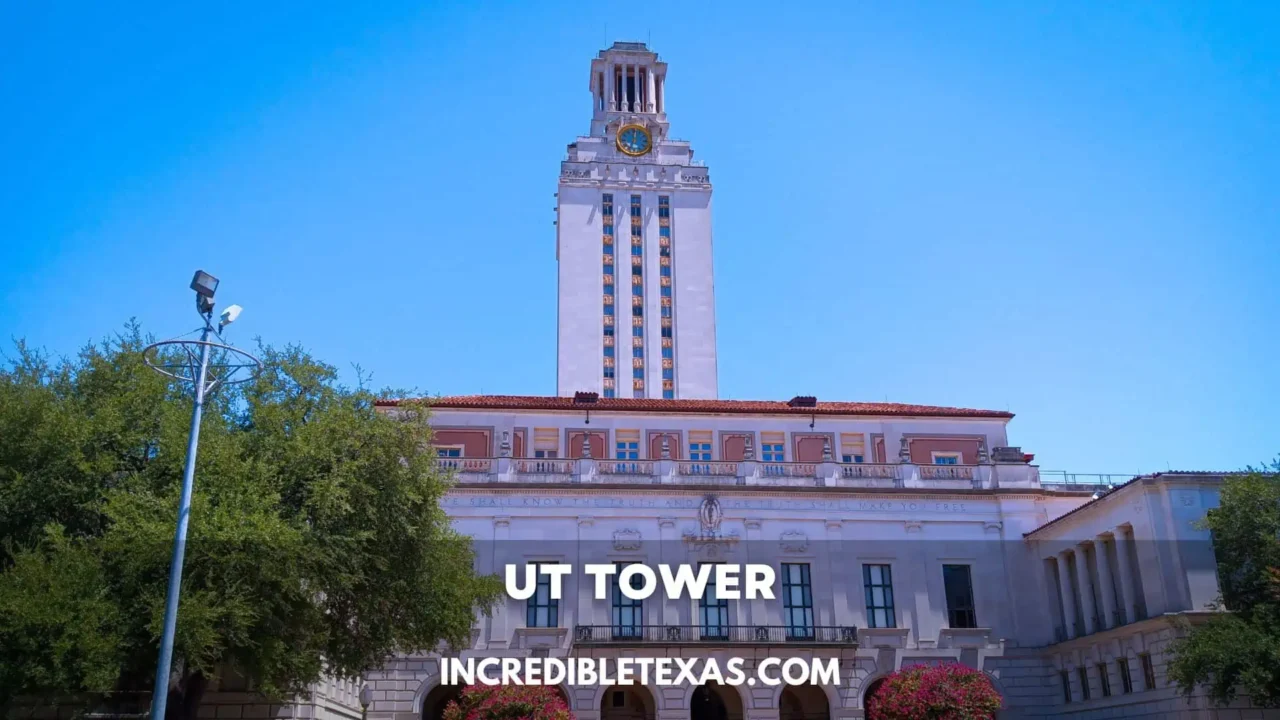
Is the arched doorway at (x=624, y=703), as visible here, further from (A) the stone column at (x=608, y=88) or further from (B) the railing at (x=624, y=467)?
(A) the stone column at (x=608, y=88)

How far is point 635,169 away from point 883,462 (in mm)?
55251

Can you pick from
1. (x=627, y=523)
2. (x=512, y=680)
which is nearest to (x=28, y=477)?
(x=512, y=680)

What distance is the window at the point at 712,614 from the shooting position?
46.1 m

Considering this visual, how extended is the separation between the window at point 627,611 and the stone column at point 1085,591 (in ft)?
57.8

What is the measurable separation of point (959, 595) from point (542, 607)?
57.9 ft

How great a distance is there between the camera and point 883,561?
48.0 m

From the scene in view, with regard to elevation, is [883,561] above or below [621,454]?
below

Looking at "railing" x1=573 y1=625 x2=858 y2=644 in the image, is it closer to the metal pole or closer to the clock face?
the metal pole

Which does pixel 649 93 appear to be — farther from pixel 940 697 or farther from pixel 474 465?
pixel 940 697

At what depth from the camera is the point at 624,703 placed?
49469 millimetres

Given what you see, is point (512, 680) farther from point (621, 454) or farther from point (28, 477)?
point (28, 477)

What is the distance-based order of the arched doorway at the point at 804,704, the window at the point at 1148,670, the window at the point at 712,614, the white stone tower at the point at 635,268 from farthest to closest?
the white stone tower at the point at 635,268 < the arched doorway at the point at 804,704 < the window at the point at 712,614 < the window at the point at 1148,670

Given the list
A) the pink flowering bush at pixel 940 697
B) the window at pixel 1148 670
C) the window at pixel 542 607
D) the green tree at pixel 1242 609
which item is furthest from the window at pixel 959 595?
the window at pixel 542 607

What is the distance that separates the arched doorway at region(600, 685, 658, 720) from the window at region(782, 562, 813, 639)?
711 centimetres
